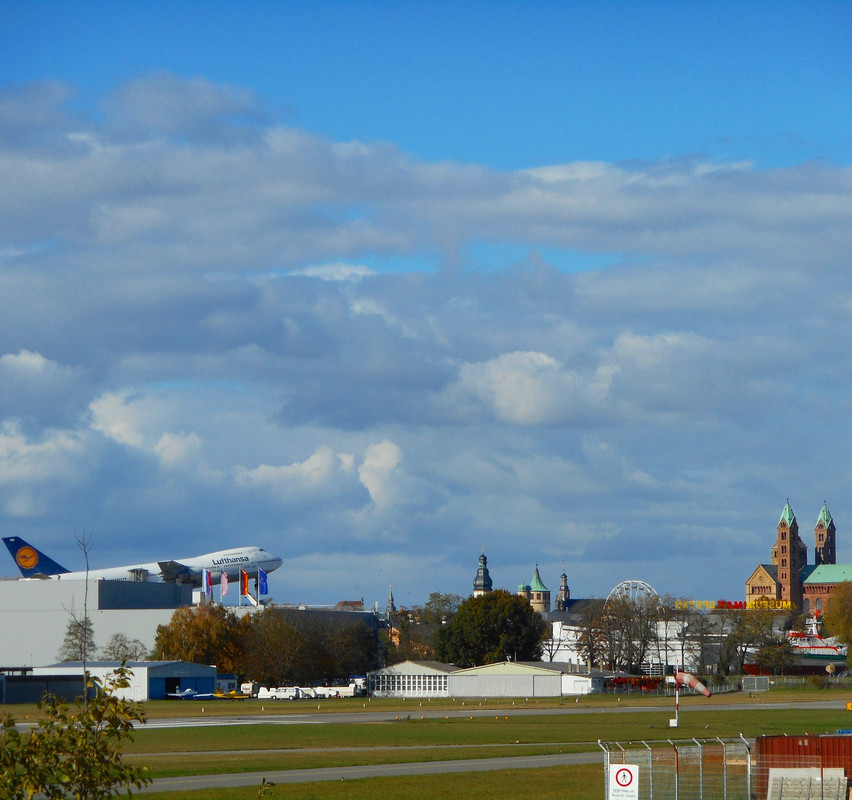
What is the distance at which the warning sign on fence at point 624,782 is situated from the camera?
70.0 ft

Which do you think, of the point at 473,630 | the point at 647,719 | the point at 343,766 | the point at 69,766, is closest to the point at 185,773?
the point at 343,766

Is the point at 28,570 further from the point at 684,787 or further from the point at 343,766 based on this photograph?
the point at 684,787

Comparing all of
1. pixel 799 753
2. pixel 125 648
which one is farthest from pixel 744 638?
pixel 799 753

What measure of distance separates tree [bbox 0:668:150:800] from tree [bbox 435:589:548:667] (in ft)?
443

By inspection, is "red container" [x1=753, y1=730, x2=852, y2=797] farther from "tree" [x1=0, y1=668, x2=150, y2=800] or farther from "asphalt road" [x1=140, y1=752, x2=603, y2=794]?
"tree" [x1=0, y1=668, x2=150, y2=800]

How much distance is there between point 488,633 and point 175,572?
48.5 m

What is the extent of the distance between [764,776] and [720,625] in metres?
168

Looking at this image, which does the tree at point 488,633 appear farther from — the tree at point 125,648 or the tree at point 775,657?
the tree at point 775,657

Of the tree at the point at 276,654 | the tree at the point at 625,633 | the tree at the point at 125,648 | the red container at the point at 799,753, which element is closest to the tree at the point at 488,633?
the tree at the point at 276,654

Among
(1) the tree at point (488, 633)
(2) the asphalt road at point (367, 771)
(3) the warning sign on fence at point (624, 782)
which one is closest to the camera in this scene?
(3) the warning sign on fence at point (624, 782)

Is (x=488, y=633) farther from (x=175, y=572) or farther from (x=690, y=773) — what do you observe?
(x=690, y=773)

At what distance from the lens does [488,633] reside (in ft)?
479

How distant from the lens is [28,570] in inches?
6516

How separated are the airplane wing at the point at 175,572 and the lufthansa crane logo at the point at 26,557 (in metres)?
17.7
